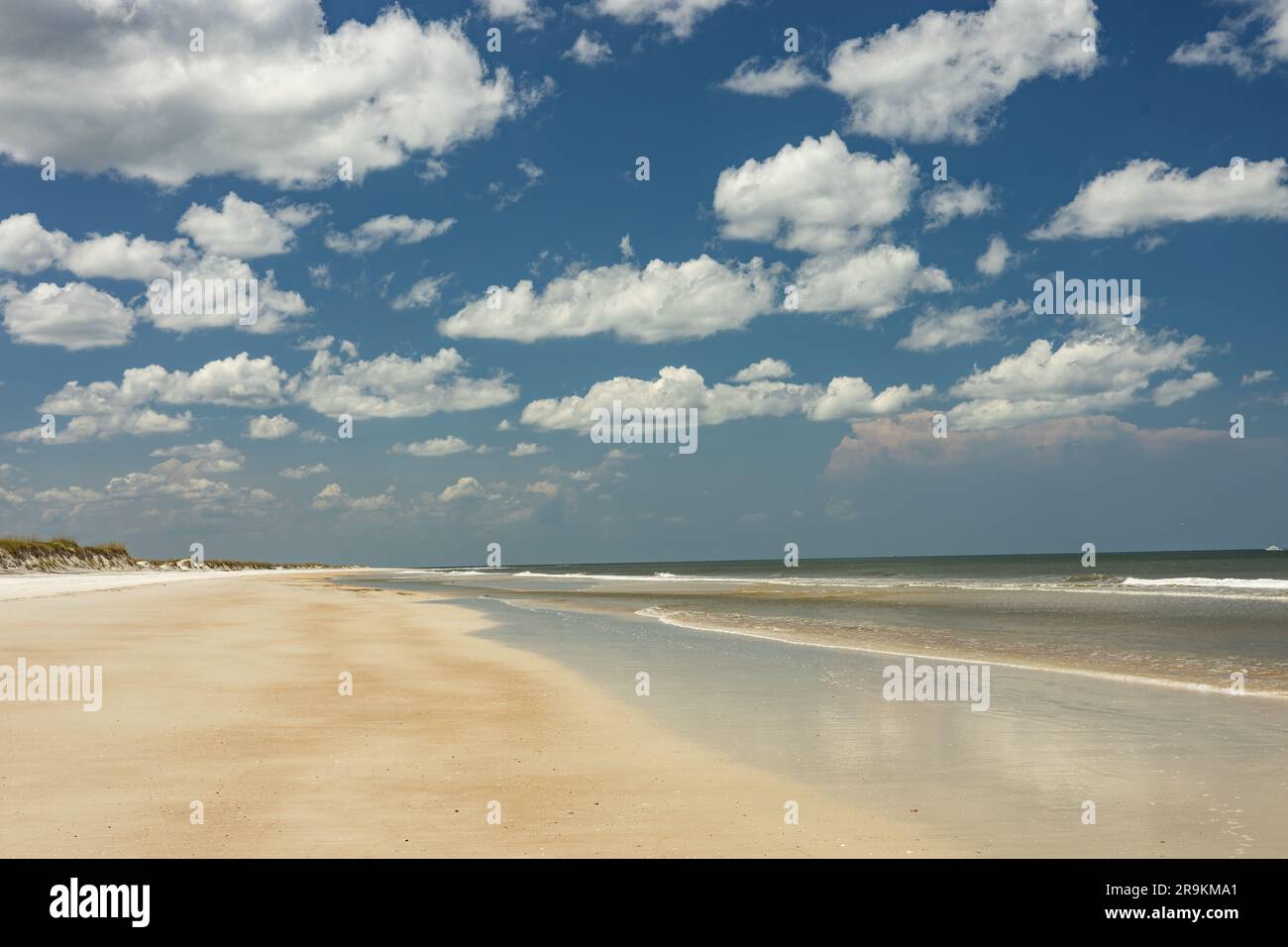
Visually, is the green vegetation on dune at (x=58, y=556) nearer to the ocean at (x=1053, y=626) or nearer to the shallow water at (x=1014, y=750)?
the ocean at (x=1053, y=626)

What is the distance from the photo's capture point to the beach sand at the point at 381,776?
7758mm

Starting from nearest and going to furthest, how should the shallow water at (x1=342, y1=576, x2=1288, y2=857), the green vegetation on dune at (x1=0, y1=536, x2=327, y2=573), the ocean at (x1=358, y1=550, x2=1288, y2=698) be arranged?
the shallow water at (x1=342, y1=576, x2=1288, y2=857) → the ocean at (x1=358, y1=550, x2=1288, y2=698) → the green vegetation on dune at (x1=0, y1=536, x2=327, y2=573)

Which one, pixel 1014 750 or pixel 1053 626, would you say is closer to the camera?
pixel 1014 750

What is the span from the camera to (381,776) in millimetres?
10070

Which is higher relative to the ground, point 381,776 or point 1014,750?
point 381,776

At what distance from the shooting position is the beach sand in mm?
7758

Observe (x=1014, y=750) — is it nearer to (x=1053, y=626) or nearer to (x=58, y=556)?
(x=1053, y=626)

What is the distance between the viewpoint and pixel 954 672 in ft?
62.4

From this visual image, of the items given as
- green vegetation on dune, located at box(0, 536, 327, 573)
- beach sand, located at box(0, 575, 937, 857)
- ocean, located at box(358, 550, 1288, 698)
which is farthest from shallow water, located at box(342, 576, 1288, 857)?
green vegetation on dune, located at box(0, 536, 327, 573)

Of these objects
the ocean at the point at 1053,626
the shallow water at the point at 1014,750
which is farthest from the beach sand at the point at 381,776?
the ocean at the point at 1053,626

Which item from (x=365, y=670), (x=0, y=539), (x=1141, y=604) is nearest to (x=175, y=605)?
(x=365, y=670)

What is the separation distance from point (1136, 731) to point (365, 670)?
14256mm

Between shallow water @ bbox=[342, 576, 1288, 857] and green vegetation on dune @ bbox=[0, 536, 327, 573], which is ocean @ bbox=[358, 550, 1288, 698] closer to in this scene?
shallow water @ bbox=[342, 576, 1288, 857]

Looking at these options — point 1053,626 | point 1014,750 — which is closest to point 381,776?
point 1014,750
